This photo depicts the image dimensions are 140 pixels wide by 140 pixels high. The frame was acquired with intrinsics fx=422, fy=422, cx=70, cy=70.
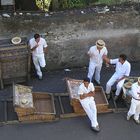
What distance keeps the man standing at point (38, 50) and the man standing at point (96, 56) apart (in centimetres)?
136

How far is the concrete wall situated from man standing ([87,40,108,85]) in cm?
76

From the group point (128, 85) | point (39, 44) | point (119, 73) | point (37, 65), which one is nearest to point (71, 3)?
point (39, 44)

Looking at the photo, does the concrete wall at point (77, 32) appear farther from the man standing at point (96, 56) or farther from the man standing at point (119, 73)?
the man standing at point (119, 73)

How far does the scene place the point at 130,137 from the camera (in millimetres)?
11359

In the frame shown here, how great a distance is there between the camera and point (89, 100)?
11.2 m

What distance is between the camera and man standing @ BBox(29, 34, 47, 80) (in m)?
12.0

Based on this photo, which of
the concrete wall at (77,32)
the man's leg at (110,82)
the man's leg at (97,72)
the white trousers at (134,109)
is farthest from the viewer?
the man's leg at (97,72)

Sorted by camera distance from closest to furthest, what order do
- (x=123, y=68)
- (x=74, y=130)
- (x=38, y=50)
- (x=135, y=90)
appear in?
(x=135, y=90) → (x=74, y=130) → (x=123, y=68) → (x=38, y=50)

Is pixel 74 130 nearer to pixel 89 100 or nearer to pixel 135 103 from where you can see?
pixel 89 100

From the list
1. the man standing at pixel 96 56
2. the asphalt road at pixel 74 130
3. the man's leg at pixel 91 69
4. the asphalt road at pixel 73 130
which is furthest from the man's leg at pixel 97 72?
the asphalt road at pixel 73 130

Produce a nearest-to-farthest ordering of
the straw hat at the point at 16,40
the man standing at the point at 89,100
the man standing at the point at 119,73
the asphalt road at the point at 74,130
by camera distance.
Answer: the man standing at the point at 89,100 < the asphalt road at the point at 74,130 < the man standing at the point at 119,73 < the straw hat at the point at 16,40

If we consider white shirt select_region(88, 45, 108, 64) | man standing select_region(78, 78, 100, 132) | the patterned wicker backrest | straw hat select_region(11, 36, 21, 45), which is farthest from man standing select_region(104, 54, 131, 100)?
straw hat select_region(11, 36, 21, 45)

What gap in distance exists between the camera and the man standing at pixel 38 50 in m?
12.0

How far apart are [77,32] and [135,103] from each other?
112 inches
